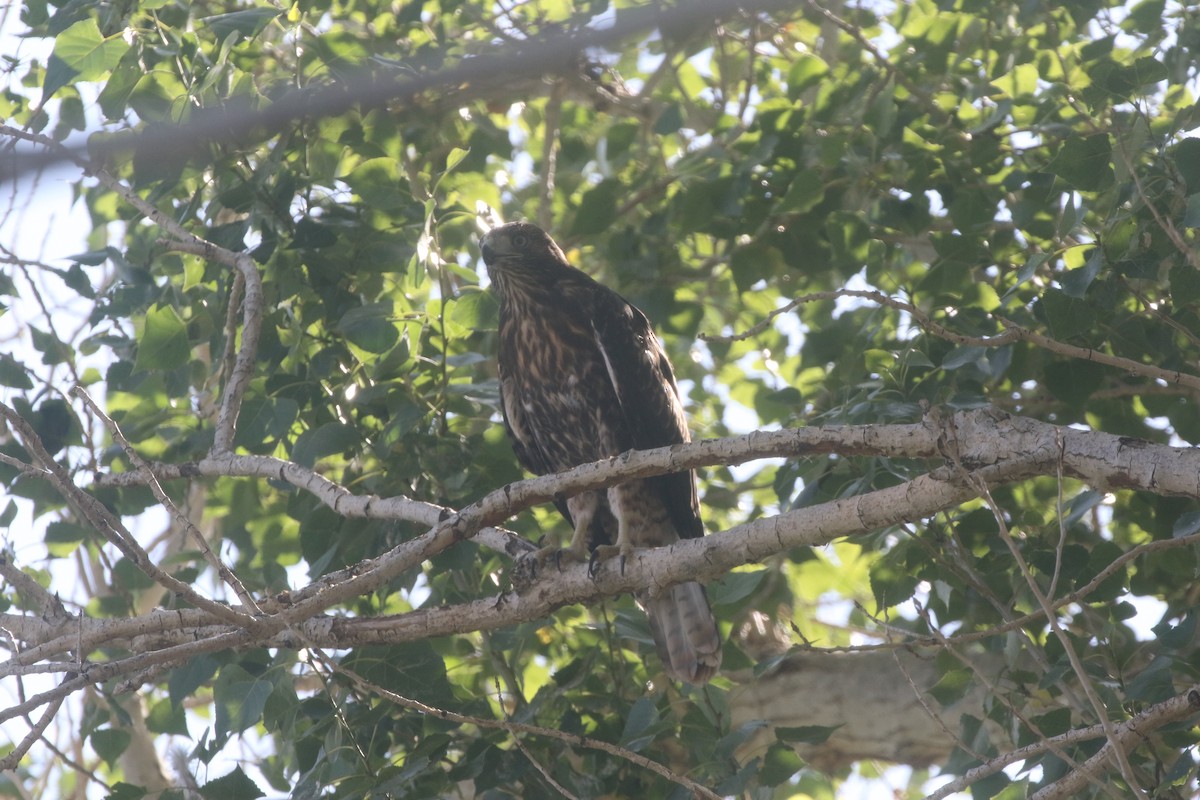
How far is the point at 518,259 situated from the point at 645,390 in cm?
82

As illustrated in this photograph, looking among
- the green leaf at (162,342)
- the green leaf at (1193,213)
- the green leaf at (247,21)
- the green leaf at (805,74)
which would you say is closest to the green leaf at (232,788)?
the green leaf at (162,342)

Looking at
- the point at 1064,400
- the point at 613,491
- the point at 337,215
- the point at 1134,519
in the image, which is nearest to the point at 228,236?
the point at 337,215

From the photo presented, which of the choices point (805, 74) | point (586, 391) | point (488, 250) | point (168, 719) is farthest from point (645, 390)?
point (168, 719)

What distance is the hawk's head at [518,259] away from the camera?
15.6 feet

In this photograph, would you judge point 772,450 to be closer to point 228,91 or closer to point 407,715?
point 407,715

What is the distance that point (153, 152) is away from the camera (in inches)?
76.4

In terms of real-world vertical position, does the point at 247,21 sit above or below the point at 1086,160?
above

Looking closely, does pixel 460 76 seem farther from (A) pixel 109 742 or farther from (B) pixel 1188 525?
(A) pixel 109 742

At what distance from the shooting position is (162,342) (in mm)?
3596

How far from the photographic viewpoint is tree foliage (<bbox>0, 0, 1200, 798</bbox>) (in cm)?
292

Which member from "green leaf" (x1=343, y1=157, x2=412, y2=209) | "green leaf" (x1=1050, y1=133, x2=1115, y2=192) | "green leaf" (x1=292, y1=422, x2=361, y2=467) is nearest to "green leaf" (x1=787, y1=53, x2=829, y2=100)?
"green leaf" (x1=1050, y1=133, x2=1115, y2=192)

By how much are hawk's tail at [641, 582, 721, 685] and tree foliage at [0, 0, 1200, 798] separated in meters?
0.10

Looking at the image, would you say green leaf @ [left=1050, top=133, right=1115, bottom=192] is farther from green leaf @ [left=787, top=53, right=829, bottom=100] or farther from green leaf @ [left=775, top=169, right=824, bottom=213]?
green leaf @ [left=787, top=53, right=829, bottom=100]

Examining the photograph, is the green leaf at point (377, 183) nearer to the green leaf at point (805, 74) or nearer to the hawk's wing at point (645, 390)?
the hawk's wing at point (645, 390)
